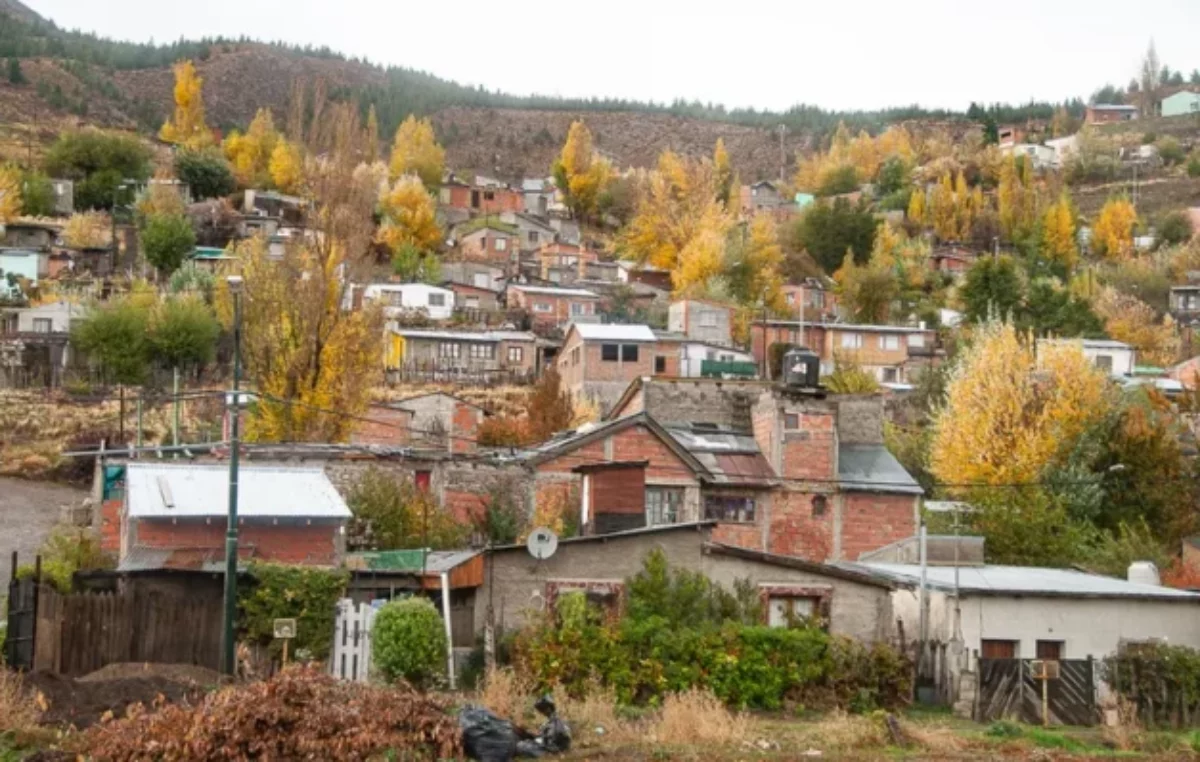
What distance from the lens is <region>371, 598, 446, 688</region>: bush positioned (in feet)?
74.1

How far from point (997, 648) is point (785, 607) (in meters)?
3.73

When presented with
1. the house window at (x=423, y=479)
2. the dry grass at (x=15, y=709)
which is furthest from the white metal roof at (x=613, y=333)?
the dry grass at (x=15, y=709)

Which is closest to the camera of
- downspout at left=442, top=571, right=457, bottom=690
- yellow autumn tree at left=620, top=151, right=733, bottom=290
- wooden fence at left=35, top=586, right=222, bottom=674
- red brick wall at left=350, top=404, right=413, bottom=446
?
wooden fence at left=35, top=586, right=222, bottom=674

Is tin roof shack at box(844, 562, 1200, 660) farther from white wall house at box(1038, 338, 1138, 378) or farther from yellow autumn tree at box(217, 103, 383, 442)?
white wall house at box(1038, 338, 1138, 378)

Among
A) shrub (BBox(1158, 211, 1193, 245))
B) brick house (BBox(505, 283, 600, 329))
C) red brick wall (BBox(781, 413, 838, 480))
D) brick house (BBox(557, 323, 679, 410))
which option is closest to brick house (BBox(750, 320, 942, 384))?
brick house (BBox(505, 283, 600, 329))

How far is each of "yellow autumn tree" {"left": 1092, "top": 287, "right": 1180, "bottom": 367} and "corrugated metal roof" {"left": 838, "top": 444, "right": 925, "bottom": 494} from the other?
45504 mm

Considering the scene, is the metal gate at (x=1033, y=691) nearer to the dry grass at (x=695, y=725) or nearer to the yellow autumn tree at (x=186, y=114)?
the dry grass at (x=695, y=725)

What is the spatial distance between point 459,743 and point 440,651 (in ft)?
20.0

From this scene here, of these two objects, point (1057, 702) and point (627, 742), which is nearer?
point (627, 742)

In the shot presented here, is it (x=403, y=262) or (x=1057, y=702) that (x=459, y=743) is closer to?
(x=1057, y=702)

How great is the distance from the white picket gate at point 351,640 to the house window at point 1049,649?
11.7 metres

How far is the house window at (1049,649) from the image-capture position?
26859mm

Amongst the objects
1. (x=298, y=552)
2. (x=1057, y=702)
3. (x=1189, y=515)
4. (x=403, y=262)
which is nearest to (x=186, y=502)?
(x=298, y=552)

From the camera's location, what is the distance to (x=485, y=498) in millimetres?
37562
